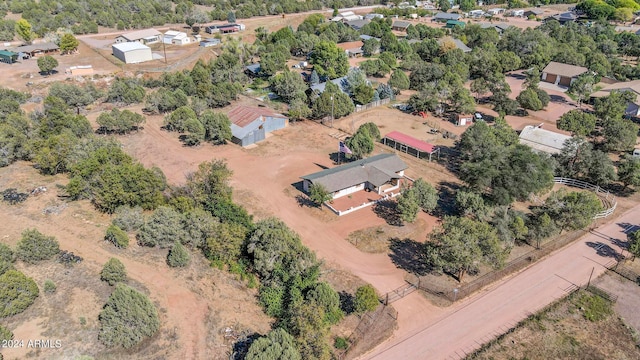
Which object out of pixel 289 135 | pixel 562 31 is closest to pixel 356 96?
pixel 289 135

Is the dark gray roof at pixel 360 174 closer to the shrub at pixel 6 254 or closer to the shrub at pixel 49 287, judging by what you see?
the shrub at pixel 49 287

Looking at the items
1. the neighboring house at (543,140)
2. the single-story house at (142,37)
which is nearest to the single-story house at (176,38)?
the single-story house at (142,37)

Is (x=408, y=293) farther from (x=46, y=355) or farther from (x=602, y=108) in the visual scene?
(x=602, y=108)

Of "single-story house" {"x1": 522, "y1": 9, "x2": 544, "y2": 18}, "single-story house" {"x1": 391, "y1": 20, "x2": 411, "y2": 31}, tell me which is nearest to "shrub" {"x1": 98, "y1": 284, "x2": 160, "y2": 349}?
"single-story house" {"x1": 391, "y1": 20, "x2": 411, "y2": 31}

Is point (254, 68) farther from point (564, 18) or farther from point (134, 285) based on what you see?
point (564, 18)

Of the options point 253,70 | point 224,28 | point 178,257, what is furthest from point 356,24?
point 178,257

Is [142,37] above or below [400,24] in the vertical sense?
below

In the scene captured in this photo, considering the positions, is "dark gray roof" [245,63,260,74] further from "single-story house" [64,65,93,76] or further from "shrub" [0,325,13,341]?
"shrub" [0,325,13,341]
